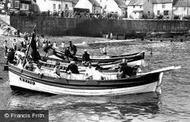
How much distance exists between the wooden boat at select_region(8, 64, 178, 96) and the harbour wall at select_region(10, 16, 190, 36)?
4147cm

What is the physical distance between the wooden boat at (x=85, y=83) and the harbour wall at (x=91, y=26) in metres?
41.5

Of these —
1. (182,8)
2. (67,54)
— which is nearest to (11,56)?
(67,54)

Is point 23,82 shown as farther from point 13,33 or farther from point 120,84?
point 13,33

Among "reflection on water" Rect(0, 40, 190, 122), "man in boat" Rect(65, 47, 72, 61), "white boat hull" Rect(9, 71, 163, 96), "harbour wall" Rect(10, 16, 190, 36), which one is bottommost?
"reflection on water" Rect(0, 40, 190, 122)

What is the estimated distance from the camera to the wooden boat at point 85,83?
24.5 meters

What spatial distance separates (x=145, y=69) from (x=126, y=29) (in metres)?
50.2

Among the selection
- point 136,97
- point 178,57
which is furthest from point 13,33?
point 136,97

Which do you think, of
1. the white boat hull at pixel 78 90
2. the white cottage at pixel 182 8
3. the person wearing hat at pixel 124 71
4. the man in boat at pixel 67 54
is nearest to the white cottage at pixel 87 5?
the white cottage at pixel 182 8

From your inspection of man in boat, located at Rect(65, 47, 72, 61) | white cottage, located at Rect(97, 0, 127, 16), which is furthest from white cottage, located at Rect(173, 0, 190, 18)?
man in boat, located at Rect(65, 47, 72, 61)

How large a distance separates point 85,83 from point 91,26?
2251 inches

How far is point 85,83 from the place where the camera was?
966 inches

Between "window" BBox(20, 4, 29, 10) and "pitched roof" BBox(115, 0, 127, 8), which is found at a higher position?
"pitched roof" BBox(115, 0, 127, 8)

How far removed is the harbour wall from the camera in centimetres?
6869

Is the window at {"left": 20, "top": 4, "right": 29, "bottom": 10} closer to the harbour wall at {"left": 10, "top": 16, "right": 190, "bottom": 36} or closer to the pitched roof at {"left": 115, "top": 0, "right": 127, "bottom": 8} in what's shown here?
the harbour wall at {"left": 10, "top": 16, "right": 190, "bottom": 36}
